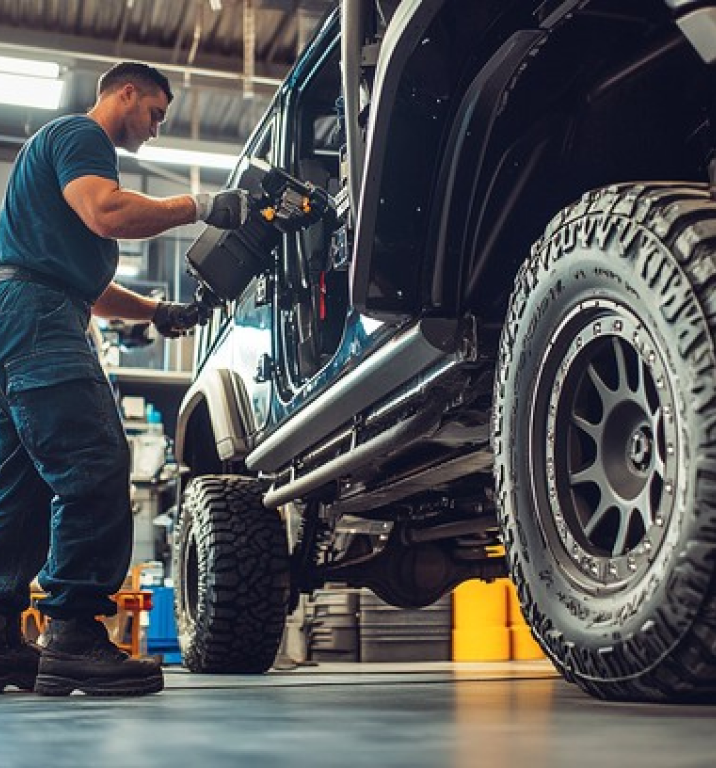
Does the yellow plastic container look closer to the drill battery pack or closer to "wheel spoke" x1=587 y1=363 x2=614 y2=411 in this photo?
the drill battery pack

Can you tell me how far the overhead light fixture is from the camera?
27.9ft

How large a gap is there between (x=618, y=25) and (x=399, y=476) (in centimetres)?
155

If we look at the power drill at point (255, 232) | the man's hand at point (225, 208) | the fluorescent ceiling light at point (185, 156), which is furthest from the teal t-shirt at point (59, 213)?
the fluorescent ceiling light at point (185, 156)

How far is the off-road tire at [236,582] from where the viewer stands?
12.8 feet

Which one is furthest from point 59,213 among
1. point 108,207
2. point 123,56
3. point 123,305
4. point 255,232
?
point 123,56

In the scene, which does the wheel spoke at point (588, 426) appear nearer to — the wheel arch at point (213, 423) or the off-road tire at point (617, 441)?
the off-road tire at point (617, 441)

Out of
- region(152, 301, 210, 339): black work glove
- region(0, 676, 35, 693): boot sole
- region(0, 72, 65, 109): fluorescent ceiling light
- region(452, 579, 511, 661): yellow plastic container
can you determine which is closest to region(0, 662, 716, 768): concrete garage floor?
region(0, 676, 35, 693): boot sole

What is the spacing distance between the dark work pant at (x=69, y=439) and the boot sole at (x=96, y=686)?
16 centimetres

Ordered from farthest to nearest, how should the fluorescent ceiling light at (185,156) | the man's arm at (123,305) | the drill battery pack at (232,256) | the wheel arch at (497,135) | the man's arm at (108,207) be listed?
the fluorescent ceiling light at (185,156) < the man's arm at (123,305) < the drill battery pack at (232,256) < the man's arm at (108,207) < the wheel arch at (497,135)

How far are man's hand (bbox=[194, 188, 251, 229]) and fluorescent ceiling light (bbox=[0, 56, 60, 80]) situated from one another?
5861 mm

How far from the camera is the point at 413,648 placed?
682 cm

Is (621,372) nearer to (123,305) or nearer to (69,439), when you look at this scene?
(69,439)

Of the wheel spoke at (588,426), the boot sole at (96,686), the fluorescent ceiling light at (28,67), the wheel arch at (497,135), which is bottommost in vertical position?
the boot sole at (96,686)

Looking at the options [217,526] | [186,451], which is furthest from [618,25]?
[186,451]
